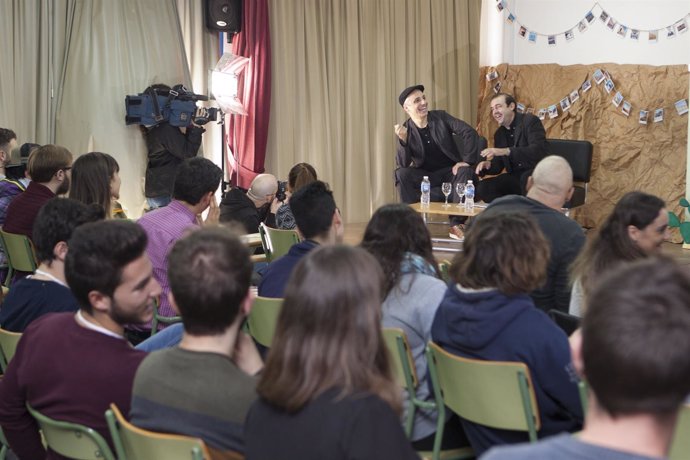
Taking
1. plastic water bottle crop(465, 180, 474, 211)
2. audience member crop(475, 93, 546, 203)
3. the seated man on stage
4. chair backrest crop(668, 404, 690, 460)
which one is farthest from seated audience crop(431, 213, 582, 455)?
the seated man on stage

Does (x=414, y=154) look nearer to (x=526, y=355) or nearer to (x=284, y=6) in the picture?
(x=284, y=6)

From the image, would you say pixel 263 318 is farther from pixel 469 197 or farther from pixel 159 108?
pixel 159 108

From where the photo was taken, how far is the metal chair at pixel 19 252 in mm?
4484

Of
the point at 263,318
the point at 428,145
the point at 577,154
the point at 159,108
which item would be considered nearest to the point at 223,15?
the point at 159,108

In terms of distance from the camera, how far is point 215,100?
8078 mm

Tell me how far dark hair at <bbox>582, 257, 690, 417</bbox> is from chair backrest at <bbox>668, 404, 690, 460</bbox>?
1010 mm

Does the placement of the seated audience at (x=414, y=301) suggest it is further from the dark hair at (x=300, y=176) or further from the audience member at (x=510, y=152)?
the audience member at (x=510, y=152)

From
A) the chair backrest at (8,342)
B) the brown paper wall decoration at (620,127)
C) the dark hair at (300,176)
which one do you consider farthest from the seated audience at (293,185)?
the brown paper wall decoration at (620,127)

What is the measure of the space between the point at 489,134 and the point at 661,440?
8.86 m

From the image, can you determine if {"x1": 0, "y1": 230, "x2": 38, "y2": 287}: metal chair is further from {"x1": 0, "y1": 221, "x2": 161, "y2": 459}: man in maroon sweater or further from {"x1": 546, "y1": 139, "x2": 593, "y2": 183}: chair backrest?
{"x1": 546, "y1": 139, "x2": 593, "y2": 183}: chair backrest

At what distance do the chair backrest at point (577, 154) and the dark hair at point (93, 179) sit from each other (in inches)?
197

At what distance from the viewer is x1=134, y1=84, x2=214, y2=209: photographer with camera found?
7383mm

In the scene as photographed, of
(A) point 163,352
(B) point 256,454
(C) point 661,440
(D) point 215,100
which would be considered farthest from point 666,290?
(D) point 215,100

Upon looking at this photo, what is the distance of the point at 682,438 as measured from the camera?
199 cm
